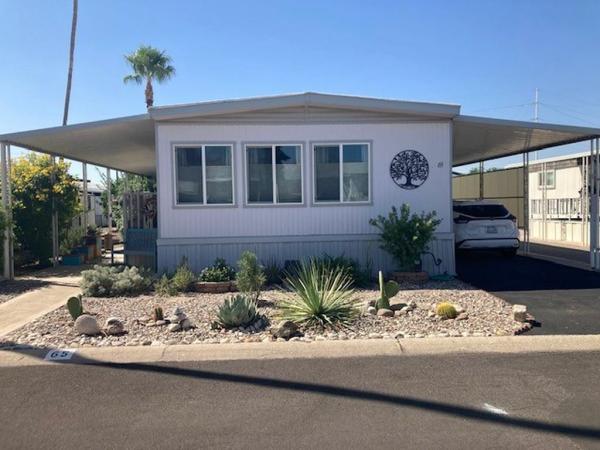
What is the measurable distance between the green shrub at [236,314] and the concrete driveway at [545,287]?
3.60 meters

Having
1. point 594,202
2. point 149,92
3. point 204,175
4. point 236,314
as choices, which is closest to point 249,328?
point 236,314

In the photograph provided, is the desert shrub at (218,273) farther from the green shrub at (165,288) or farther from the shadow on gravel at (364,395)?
the shadow on gravel at (364,395)

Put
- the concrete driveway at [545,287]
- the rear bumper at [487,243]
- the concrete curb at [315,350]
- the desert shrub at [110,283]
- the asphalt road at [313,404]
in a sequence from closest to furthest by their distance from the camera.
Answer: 1. the asphalt road at [313,404]
2. the concrete curb at [315,350]
3. the concrete driveway at [545,287]
4. the desert shrub at [110,283]
5. the rear bumper at [487,243]

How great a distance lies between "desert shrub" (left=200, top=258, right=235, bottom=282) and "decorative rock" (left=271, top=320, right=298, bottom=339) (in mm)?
3485

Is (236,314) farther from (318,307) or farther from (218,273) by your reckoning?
(218,273)

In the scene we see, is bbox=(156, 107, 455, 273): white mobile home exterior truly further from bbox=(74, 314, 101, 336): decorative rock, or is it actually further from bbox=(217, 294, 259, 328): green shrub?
bbox=(74, 314, 101, 336): decorative rock

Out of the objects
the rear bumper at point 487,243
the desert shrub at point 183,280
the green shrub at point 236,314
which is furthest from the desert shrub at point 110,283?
the rear bumper at point 487,243

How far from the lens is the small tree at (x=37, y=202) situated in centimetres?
1361

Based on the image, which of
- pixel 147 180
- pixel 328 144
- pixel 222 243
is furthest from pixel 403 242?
pixel 147 180

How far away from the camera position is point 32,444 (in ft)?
12.8

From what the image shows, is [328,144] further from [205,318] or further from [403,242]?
[205,318]

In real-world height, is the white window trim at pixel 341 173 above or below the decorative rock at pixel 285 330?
above

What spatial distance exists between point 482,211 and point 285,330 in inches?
340

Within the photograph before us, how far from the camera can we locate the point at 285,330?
21.8ft
